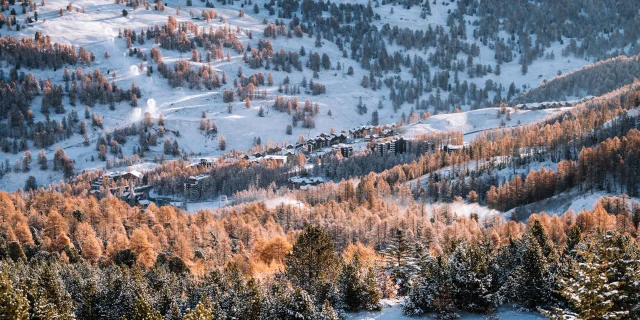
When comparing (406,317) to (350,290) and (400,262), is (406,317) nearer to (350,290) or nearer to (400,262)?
(350,290)

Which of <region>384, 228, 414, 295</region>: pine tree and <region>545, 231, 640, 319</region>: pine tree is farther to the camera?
<region>384, 228, 414, 295</region>: pine tree

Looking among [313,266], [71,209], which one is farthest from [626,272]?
[71,209]

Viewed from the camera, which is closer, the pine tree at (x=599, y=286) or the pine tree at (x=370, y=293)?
the pine tree at (x=599, y=286)

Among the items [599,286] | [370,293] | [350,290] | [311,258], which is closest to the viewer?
[599,286]

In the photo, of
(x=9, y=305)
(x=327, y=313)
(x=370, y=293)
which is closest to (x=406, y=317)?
(x=370, y=293)

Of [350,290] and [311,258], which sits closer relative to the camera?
[350,290]

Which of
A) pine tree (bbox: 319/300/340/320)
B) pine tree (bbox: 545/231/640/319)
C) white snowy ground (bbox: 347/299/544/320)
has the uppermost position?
pine tree (bbox: 545/231/640/319)

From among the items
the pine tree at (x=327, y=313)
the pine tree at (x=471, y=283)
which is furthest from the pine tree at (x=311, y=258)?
the pine tree at (x=471, y=283)

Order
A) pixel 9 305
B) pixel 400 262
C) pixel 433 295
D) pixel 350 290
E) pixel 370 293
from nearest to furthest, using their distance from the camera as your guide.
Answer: pixel 9 305 < pixel 433 295 < pixel 370 293 < pixel 350 290 < pixel 400 262

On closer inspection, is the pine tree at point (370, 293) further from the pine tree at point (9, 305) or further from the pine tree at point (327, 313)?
the pine tree at point (9, 305)

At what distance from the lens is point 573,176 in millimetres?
172500

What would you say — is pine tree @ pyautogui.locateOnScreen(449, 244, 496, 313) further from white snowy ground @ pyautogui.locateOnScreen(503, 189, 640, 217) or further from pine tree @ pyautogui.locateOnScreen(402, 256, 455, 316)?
white snowy ground @ pyautogui.locateOnScreen(503, 189, 640, 217)

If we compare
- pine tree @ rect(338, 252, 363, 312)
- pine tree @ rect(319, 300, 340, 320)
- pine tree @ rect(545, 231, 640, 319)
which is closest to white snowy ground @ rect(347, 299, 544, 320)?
pine tree @ rect(338, 252, 363, 312)

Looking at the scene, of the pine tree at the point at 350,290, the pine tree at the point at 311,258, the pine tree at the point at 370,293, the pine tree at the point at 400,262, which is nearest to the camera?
the pine tree at the point at 370,293
